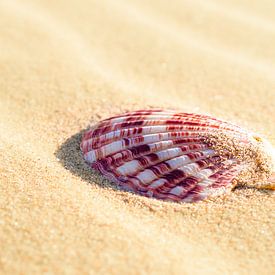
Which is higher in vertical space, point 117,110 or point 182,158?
point 182,158

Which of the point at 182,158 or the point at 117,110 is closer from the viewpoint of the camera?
the point at 182,158

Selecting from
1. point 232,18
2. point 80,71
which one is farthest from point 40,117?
point 232,18

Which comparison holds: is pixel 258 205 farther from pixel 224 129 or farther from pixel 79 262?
pixel 79 262

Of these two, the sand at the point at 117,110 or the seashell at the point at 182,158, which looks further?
the seashell at the point at 182,158
